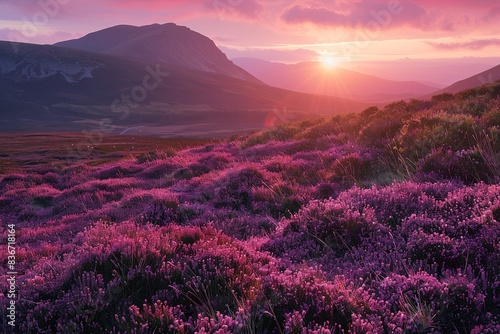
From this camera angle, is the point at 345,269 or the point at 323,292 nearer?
the point at 323,292

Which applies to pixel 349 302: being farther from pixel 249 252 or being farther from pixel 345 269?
pixel 249 252

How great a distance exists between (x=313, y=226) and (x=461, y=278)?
261 centimetres

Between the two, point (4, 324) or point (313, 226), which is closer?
point (4, 324)

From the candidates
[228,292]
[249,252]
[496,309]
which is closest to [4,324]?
[228,292]

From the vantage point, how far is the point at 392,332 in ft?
10.9

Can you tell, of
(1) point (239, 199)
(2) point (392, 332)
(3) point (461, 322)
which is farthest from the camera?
(1) point (239, 199)

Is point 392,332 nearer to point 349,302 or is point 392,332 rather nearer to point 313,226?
point 349,302

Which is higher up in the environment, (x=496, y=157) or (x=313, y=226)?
(x=496, y=157)

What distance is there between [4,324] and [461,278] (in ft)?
14.9

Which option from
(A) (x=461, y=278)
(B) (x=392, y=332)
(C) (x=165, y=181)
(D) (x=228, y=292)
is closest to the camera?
(B) (x=392, y=332)

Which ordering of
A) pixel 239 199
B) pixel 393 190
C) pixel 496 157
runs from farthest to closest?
1. pixel 239 199
2. pixel 496 157
3. pixel 393 190

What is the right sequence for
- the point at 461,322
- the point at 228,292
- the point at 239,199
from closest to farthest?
the point at 461,322
the point at 228,292
the point at 239,199

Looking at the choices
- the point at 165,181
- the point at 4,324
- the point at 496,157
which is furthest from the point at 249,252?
the point at 165,181

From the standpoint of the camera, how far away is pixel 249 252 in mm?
5418
